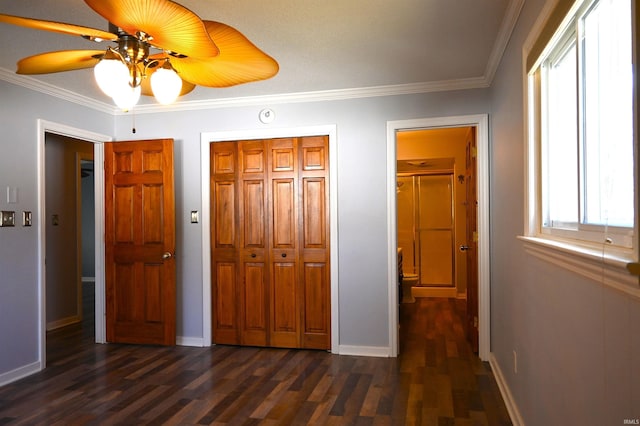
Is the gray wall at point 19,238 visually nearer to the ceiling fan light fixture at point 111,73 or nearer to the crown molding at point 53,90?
the crown molding at point 53,90

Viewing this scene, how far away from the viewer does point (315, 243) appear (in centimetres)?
423

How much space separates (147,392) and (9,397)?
0.95 metres

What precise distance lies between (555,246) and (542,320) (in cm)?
49

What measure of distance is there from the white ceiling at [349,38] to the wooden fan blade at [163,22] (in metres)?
0.87

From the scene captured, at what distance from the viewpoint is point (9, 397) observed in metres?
3.15

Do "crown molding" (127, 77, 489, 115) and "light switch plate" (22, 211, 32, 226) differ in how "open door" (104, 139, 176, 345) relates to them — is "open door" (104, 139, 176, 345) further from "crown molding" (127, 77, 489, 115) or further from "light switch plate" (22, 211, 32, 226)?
"light switch plate" (22, 211, 32, 226)

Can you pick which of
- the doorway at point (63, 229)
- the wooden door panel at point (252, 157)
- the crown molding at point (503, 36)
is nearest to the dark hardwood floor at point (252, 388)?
the doorway at point (63, 229)

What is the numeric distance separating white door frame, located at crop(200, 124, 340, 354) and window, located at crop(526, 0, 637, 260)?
2.11m

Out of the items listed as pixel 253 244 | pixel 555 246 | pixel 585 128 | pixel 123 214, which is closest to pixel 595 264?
pixel 555 246

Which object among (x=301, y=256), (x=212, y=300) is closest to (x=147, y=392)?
(x=212, y=300)

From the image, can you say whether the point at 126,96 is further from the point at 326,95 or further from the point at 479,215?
the point at 479,215

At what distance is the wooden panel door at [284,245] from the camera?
4.26 m

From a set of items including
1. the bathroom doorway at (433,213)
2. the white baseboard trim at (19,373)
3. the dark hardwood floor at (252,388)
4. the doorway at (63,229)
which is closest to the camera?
the dark hardwood floor at (252,388)

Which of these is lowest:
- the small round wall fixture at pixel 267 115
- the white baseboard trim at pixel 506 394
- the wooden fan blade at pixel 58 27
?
the white baseboard trim at pixel 506 394
